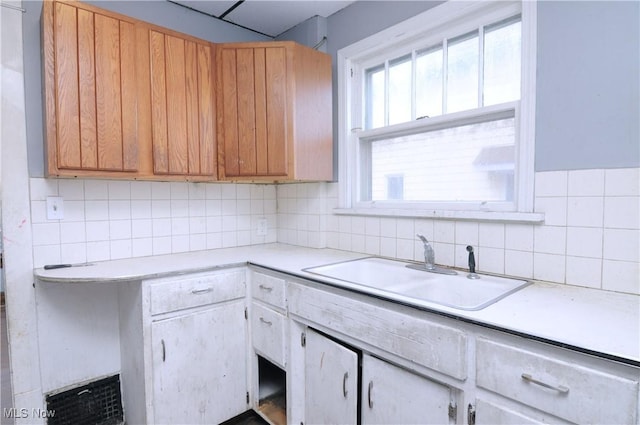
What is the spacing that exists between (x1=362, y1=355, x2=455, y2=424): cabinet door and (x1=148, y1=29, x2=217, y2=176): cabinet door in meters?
1.46

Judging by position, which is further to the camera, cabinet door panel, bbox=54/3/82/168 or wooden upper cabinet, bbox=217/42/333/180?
wooden upper cabinet, bbox=217/42/333/180

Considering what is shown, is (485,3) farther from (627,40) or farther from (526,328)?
(526,328)

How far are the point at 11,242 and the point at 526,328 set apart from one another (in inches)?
88.7

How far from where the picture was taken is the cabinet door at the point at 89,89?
1.58 meters

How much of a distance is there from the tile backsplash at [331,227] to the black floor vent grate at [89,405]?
75 centimetres

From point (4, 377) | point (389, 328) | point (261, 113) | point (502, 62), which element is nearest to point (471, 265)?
point (389, 328)

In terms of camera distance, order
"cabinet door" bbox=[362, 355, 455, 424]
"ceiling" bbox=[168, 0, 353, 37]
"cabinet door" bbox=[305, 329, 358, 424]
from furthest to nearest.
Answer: "ceiling" bbox=[168, 0, 353, 37] < "cabinet door" bbox=[305, 329, 358, 424] < "cabinet door" bbox=[362, 355, 455, 424]

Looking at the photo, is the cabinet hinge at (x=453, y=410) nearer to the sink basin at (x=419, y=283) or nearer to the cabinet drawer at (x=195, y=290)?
the sink basin at (x=419, y=283)

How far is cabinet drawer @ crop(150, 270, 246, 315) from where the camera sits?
5.43 ft

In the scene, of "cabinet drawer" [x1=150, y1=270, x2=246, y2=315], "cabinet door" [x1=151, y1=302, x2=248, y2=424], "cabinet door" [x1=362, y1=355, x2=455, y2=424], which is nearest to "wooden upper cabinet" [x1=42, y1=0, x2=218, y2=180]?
"cabinet drawer" [x1=150, y1=270, x2=246, y2=315]

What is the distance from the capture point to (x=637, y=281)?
1.21 metres

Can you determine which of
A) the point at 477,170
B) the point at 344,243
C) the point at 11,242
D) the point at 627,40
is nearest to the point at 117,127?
the point at 11,242

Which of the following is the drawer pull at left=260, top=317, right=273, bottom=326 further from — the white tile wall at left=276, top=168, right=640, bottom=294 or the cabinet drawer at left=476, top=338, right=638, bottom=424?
the cabinet drawer at left=476, top=338, right=638, bottom=424

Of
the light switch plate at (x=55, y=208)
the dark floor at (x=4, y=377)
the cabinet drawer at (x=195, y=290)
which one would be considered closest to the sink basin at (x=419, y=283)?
the cabinet drawer at (x=195, y=290)
